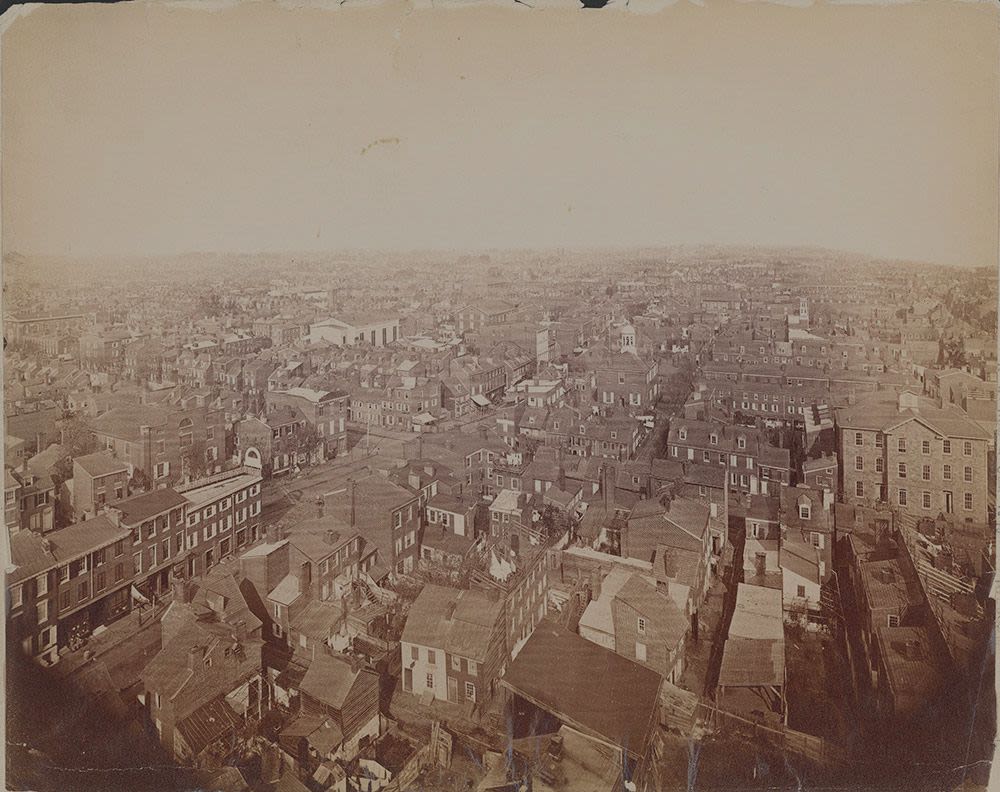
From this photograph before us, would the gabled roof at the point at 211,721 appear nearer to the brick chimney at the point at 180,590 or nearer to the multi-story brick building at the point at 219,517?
the brick chimney at the point at 180,590

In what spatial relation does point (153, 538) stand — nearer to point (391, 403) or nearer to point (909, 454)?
point (391, 403)

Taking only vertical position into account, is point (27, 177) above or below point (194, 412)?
above

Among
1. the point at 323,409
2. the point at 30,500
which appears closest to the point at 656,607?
the point at 323,409

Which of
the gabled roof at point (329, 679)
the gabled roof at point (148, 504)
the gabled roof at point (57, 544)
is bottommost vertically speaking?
the gabled roof at point (329, 679)

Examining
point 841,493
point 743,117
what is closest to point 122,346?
point 743,117

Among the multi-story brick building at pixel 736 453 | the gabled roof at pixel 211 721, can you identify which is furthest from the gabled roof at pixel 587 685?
the gabled roof at pixel 211 721

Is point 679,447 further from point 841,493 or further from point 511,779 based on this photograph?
point 511,779

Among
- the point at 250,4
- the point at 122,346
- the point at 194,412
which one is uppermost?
the point at 250,4
